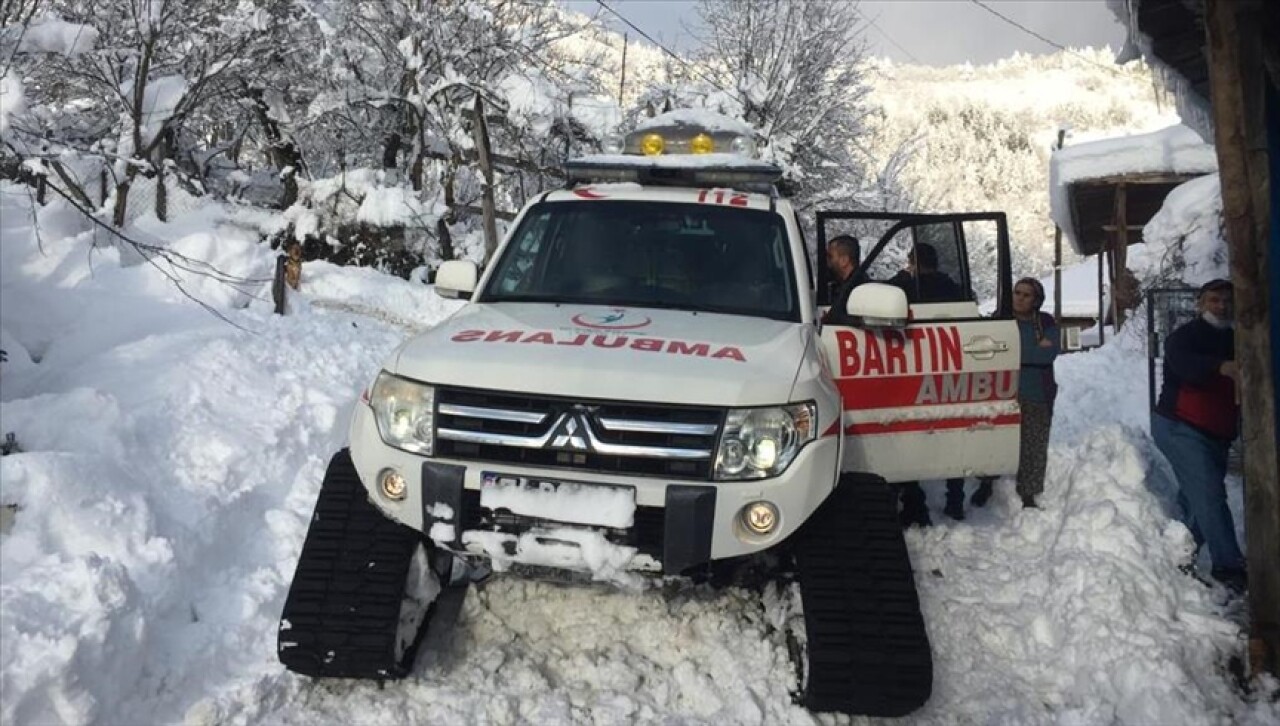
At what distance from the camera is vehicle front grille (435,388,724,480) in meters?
3.81

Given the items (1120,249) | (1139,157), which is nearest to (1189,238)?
(1139,157)

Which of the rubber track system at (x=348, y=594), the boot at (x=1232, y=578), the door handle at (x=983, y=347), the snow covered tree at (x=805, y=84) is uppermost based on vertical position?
the snow covered tree at (x=805, y=84)

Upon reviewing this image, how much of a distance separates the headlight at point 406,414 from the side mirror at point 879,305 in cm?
209

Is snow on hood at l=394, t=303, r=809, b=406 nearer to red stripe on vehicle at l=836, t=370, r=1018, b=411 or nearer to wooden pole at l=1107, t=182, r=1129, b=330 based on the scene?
red stripe on vehicle at l=836, t=370, r=1018, b=411

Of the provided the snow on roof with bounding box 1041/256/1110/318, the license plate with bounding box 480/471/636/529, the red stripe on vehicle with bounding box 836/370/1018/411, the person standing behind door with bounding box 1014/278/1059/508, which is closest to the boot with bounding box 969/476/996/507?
the person standing behind door with bounding box 1014/278/1059/508

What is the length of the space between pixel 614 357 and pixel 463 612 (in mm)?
1627

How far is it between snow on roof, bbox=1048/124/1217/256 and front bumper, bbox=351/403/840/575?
55.1 feet

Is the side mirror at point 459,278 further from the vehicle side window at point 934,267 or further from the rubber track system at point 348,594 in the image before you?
the vehicle side window at point 934,267

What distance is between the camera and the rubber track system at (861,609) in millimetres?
3799

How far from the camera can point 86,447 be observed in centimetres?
556

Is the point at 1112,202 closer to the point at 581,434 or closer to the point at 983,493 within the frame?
the point at 983,493

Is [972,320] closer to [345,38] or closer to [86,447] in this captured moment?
[86,447]

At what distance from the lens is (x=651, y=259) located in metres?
5.26

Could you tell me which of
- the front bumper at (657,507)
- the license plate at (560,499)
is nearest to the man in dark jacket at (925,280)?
the front bumper at (657,507)
